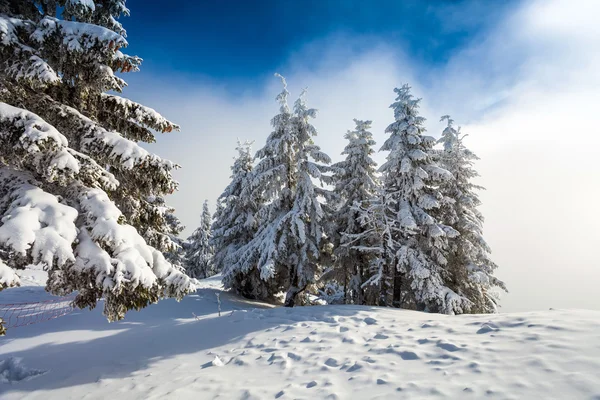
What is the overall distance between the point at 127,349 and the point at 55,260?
4.76 m

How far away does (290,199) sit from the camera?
1731cm

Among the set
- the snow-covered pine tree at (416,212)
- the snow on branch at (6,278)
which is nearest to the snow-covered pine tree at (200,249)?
the snow-covered pine tree at (416,212)

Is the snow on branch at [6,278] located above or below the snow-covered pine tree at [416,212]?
below

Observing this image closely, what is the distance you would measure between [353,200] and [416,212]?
3723 millimetres

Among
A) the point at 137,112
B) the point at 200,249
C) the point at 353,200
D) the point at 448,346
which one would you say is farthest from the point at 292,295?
the point at 200,249

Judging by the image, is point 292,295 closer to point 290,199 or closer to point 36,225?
point 290,199

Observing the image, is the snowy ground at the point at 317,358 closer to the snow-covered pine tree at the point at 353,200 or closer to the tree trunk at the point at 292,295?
the tree trunk at the point at 292,295

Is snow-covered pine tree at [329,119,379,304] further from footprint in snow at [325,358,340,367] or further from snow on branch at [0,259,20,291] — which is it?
snow on branch at [0,259,20,291]

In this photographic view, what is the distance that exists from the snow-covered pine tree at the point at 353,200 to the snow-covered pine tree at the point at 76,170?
479 inches

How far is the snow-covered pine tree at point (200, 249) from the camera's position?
39.2 meters

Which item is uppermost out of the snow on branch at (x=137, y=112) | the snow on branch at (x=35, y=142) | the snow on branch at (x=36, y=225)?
the snow on branch at (x=137, y=112)

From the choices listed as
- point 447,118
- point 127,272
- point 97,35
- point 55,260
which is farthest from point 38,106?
point 447,118

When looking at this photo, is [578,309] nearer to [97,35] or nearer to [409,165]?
[409,165]

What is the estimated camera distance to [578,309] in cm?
734
